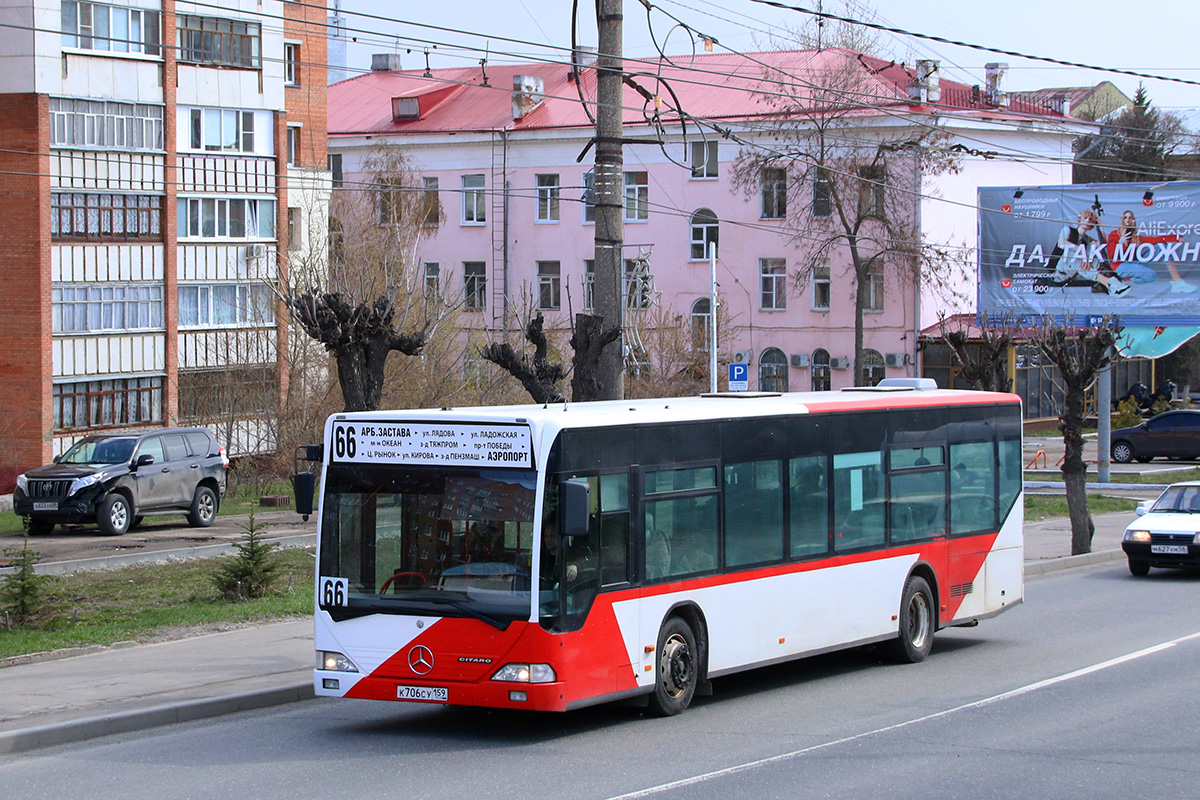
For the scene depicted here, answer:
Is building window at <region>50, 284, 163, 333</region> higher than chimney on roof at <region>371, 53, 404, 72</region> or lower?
lower

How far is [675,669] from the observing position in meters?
10.9

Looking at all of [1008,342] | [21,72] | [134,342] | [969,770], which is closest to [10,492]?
[134,342]

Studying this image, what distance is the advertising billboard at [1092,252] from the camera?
34344 mm

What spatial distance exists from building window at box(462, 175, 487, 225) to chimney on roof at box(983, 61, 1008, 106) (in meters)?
21.7

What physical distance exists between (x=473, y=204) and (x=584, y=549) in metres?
52.8

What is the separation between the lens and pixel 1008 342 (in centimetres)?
2633

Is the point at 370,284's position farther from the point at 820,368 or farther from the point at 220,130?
the point at 820,368

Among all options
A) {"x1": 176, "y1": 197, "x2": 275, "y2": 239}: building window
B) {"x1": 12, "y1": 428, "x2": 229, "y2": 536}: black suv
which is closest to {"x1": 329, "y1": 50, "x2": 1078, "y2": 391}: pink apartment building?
{"x1": 176, "y1": 197, "x2": 275, "y2": 239}: building window

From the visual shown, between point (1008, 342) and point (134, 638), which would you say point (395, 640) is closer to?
point (134, 638)

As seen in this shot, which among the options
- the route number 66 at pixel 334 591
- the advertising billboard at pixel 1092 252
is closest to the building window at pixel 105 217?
the advertising billboard at pixel 1092 252

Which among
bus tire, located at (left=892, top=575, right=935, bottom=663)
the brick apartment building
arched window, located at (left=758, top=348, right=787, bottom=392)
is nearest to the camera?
bus tire, located at (left=892, top=575, right=935, bottom=663)

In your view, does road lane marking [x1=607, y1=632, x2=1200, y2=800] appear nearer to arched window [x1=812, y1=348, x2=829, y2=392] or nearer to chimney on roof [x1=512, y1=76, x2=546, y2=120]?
arched window [x1=812, y1=348, x2=829, y2=392]

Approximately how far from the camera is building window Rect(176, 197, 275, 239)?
4506cm

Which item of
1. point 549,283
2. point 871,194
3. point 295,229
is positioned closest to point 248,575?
point 295,229
